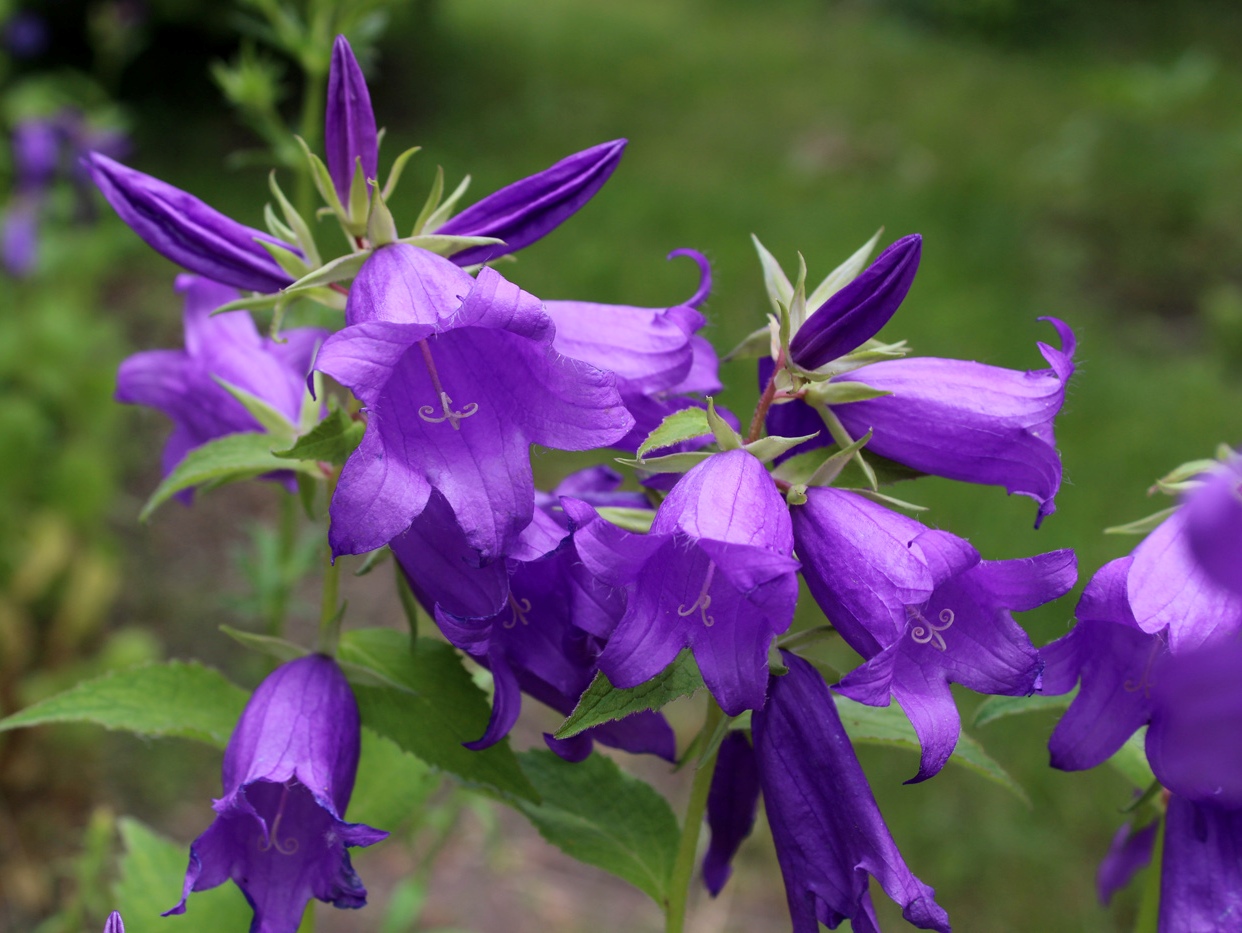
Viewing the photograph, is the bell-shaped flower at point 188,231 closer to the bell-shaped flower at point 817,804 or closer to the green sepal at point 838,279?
the green sepal at point 838,279

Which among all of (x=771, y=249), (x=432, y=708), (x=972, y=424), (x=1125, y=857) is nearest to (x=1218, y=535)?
(x=972, y=424)

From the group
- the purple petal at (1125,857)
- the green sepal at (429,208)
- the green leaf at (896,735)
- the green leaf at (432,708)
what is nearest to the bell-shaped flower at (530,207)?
the green sepal at (429,208)

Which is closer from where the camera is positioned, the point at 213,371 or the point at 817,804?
the point at 817,804

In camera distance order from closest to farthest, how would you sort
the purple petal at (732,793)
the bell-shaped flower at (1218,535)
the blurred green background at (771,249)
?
1. the bell-shaped flower at (1218,535)
2. the purple petal at (732,793)
3. the blurred green background at (771,249)

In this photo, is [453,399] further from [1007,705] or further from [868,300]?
[1007,705]

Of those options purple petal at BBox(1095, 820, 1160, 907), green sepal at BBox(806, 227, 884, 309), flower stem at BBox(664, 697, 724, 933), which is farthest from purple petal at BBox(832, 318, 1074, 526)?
purple petal at BBox(1095, 820, 1160, 907)

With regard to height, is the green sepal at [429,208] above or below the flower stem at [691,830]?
above
